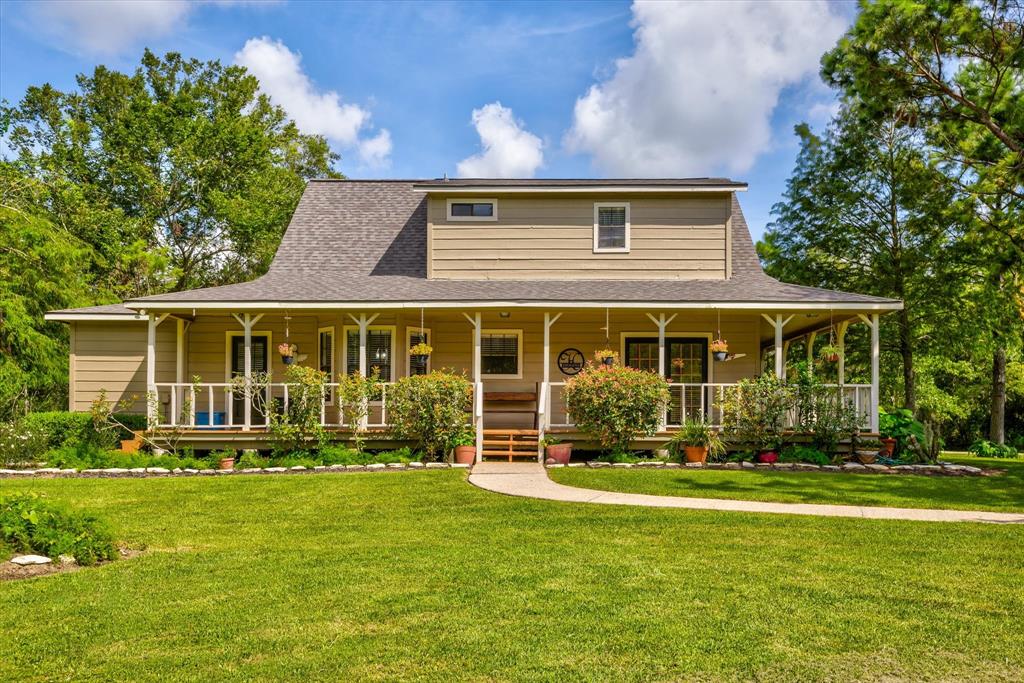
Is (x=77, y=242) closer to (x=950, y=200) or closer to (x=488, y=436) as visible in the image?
(x=488, y=436)

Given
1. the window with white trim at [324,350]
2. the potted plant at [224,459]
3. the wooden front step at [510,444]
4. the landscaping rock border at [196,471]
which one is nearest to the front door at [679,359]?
the wooden front step at [510,444]

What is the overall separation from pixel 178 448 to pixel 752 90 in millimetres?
15672

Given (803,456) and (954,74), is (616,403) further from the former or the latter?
(954,74)

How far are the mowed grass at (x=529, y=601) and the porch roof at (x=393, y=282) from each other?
5.84 m

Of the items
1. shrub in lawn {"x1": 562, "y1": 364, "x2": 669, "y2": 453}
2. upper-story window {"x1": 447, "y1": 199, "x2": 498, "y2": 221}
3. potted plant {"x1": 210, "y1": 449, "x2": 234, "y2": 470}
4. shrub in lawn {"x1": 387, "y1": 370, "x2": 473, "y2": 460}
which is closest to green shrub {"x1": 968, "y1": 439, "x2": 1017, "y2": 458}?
shrub in lawn {"x1": 562, "y1": 364, "x2": 669, "y2": 453}

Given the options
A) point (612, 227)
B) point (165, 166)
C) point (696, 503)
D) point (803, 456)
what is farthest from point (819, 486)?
point (165, 166)

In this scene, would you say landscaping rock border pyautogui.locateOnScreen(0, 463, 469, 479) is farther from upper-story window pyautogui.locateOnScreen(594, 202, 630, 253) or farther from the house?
upper-story window pyautogui.locateOnScreen(594, 202, 630, 253)

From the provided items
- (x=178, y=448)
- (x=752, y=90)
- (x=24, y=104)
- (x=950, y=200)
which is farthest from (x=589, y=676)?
(x=24, y=104)

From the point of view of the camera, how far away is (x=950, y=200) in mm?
18234

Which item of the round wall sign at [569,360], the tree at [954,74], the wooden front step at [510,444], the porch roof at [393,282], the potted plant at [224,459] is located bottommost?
the potted plant at [224,459]

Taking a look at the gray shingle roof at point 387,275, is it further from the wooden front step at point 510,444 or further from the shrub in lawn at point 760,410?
the wooden front step at point 510,444

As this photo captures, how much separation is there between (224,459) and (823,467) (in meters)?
10.4

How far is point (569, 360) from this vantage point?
15617mm

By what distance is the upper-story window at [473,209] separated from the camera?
15.8 m
